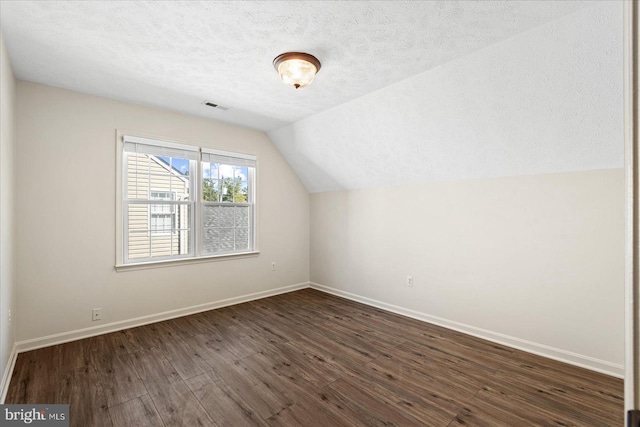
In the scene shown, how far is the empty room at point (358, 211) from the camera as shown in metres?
2.05

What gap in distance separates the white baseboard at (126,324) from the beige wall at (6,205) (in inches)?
9.4

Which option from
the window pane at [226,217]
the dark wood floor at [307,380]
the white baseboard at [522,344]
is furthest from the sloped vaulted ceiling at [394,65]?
the dark wood floor at [307,380]

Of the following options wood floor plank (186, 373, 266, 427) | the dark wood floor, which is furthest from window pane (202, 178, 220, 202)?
wood floor plank (186, 373, 266, 427)

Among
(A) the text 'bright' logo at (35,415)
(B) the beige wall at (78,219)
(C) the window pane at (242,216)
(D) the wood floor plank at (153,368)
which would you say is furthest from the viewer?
(C) the window pane at (242,216)

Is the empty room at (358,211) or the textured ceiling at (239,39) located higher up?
the textured ceiling at (239,39)

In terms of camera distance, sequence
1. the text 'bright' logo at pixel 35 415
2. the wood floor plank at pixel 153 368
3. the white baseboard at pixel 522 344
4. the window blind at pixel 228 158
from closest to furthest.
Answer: the text 'bright' logo at pixel 35 415 → the wood floor plank at pixel 153 368 → the white baseboard at pixel 522 344 → the window blind at pixel 228 158

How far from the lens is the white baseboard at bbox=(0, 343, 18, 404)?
211cm

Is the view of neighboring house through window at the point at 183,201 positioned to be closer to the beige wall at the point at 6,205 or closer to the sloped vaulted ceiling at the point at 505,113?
the beige wall at the point at 6,205

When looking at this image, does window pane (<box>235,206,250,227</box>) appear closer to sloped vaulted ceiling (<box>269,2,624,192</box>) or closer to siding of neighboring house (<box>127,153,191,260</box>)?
siding of neighboring house (<box>127,153,191,260</box>)

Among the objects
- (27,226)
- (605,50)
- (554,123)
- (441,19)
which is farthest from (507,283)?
(27,226)

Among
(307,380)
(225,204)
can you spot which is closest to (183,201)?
(225,204)

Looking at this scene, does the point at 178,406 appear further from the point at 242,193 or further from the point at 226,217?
the point at 242,193

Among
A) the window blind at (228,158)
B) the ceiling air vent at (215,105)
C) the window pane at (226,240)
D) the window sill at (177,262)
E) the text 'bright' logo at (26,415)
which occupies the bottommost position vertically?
the text 'bright' logo at (26,415)

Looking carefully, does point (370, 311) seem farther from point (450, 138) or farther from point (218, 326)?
point (450, 138)
